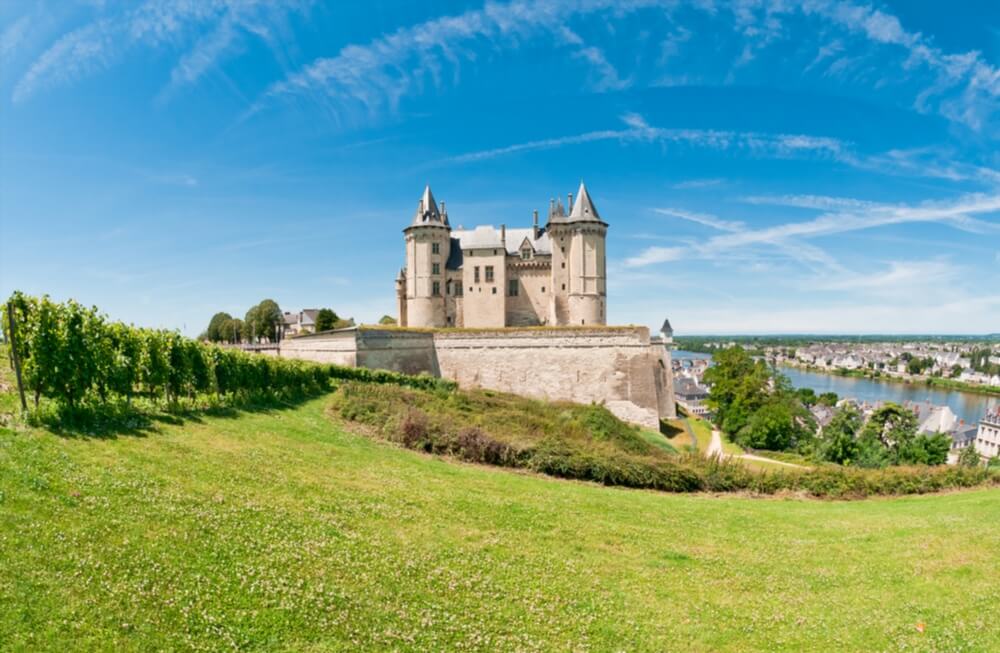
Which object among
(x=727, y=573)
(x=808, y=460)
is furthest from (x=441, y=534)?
(x=808, y=460)

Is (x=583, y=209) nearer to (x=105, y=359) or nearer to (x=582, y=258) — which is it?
(x=582, y=258)

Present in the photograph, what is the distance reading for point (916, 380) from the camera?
129 meters

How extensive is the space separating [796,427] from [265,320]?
55.4 meters

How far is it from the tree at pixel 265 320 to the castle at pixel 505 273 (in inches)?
863

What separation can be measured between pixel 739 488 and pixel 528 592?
498 inches

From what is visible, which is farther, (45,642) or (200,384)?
(200,384)

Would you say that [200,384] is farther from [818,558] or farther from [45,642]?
[818,558]

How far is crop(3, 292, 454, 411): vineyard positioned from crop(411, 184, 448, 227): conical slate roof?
25310mm

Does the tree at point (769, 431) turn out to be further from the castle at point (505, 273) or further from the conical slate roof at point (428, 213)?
the conical slate roof at point (428, 213)

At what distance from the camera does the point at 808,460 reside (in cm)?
3481

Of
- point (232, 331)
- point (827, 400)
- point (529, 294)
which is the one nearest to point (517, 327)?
point (529, 294)

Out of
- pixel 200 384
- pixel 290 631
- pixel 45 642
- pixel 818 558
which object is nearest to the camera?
pixel 45 642

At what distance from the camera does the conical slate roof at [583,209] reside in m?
43.4

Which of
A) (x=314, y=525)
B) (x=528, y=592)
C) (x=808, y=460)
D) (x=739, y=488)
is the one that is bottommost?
(x=808, y=460)
